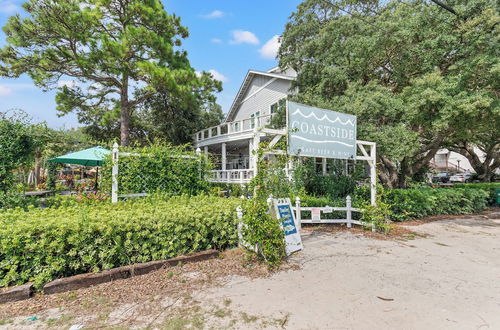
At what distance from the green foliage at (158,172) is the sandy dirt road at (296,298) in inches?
119

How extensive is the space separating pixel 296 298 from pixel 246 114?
19165mm

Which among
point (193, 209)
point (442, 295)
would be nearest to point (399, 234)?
point (442, 295)

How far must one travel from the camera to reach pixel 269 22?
8.14 meters

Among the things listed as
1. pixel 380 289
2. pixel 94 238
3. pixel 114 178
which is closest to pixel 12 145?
pixel 114 178

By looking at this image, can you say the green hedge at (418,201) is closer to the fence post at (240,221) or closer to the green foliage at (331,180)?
the green foliage at (331,180)

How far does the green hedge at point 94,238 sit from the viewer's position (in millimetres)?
3404

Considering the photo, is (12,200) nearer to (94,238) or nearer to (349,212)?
(94,238)

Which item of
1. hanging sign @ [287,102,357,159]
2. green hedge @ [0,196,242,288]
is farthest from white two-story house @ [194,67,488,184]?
green hedge @ [0,196,242,288]

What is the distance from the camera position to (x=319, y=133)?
6.14m

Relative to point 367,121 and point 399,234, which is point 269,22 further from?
point 399,234

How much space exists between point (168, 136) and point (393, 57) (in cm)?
1499

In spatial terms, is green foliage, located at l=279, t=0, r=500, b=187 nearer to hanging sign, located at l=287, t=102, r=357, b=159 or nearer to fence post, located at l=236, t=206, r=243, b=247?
hanging sign, located at l=287, t=102, r=357, b=159

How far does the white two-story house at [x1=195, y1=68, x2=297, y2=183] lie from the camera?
14992mm

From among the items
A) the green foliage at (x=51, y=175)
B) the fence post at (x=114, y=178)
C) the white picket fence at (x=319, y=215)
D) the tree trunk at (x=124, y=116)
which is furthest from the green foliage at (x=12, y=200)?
the green foliage at (x=51, y=175)
